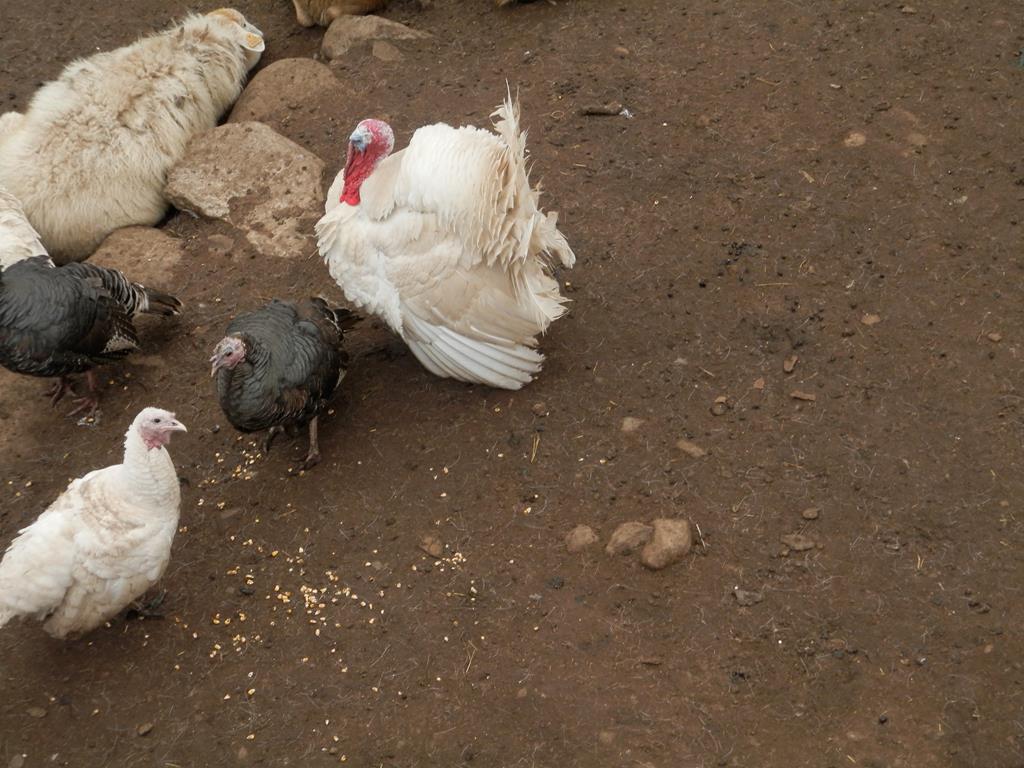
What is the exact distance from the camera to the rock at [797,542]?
4.14 m

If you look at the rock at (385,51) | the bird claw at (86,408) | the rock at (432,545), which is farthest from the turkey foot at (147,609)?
the rock at (385,51)

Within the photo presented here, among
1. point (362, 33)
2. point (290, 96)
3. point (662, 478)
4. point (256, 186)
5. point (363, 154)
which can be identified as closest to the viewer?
point (662, 478)

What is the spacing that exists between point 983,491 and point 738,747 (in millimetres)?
1583

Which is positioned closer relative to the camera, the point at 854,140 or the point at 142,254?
the point at 854,140

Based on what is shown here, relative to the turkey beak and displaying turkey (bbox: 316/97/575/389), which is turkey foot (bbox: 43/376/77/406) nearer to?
the turkey beak

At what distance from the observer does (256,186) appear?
6277 millimetres

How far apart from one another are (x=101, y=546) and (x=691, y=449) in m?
2.54

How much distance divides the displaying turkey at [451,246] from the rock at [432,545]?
845mm

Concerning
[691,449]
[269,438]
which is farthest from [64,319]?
[691,449]

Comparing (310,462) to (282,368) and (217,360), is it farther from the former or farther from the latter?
(217,360)

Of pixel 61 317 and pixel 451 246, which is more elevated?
pixel 451 246

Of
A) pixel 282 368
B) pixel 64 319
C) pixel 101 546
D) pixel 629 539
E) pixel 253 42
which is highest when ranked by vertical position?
pixel 253 42

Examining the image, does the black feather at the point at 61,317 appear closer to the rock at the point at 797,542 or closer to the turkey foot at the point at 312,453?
the turkey foot at the point at 312,453

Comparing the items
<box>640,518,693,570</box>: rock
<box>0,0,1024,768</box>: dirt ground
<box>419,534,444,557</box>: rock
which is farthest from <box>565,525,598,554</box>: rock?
<box>419,534,444,557</box>: rock
